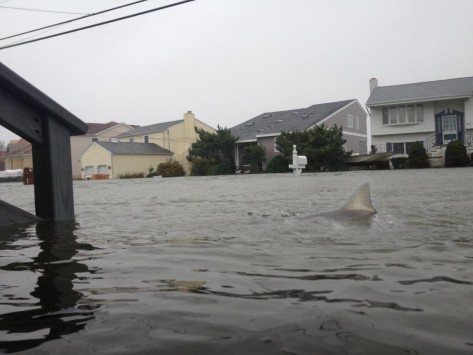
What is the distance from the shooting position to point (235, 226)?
4.83 meters

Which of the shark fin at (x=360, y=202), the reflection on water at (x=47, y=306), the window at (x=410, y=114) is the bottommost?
the reflection on water at (x=47, y=306)

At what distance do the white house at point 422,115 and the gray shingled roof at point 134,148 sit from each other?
2260 centimetres

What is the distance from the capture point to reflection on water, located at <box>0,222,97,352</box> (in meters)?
1.61

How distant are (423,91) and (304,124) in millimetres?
9443

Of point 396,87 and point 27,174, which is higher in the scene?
point 396,87

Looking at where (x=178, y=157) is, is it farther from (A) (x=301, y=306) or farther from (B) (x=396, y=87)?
(A) (x=301, y=306)

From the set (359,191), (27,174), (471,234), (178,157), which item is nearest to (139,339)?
(471,234)

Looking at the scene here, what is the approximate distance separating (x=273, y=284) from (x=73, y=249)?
1934 mm

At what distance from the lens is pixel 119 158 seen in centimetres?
4459

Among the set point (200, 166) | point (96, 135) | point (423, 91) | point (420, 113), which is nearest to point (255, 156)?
point (200, 166)

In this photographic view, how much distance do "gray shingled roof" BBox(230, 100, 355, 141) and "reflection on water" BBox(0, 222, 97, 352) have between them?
3377 cm

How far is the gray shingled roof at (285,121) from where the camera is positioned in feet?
123

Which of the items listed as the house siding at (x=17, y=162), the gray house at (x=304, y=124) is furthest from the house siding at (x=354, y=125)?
the house siding at (x=17, y=162)

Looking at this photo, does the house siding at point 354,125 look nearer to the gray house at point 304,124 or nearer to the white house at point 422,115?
the gray house at point 304,124
